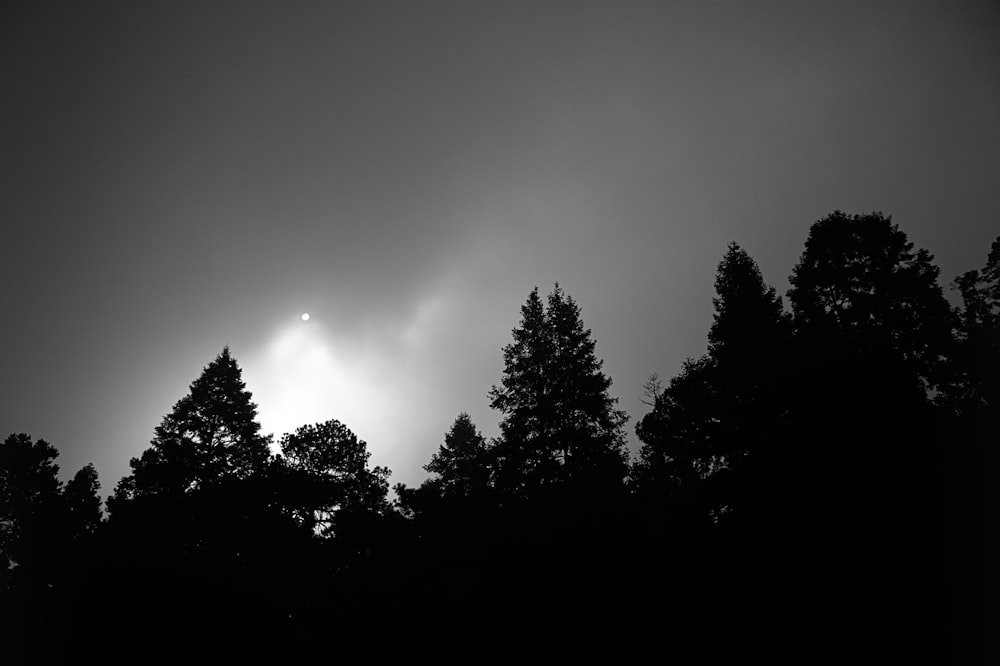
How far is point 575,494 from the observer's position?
54.0ft

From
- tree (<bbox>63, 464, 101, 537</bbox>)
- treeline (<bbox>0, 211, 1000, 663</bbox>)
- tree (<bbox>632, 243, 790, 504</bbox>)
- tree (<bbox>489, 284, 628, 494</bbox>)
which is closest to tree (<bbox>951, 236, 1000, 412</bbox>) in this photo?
treeline (<bbox>0, 211, 1000, 663</bbox>)

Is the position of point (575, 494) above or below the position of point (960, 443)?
above

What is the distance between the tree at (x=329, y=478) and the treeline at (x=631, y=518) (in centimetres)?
15

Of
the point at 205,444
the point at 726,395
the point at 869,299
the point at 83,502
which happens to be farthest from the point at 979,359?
the point at 83,502

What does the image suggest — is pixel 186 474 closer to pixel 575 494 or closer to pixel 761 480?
pixel 575 494

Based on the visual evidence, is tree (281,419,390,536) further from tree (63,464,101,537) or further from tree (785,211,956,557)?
tree (785,211,956,557)

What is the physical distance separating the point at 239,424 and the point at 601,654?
2332 centimetres

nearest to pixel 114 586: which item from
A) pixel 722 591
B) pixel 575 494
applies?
pixel 575 494

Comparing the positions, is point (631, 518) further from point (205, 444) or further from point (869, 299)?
point (205, 444)

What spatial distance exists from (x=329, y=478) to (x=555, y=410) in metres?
14.1

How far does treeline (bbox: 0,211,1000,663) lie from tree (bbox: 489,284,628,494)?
4.6 inches

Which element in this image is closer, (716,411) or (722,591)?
(722,591)

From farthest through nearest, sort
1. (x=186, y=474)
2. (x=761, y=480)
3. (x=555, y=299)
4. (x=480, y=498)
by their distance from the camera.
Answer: (x=555, y=299) → (x=186, y=474) → (x=480, y=498) → (x=761, y=480)

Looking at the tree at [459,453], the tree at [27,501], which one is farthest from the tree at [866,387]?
the tree at [27,501]
